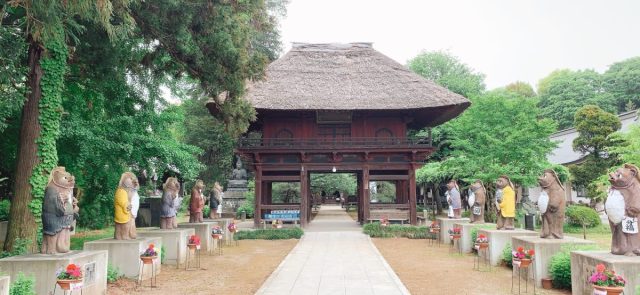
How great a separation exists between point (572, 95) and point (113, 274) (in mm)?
44975

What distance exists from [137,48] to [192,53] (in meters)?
1.96

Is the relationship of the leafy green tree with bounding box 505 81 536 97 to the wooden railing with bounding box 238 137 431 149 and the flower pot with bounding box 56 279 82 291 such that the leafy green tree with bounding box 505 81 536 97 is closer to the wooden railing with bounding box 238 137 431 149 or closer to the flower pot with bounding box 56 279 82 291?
the wooden railing with bounding box 238 137 431 149

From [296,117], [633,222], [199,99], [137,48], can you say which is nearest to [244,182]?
[199,99]

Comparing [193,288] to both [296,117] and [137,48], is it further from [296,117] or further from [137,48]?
[296,117]

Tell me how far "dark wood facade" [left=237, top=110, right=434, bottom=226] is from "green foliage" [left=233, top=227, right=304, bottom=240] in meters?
2.25

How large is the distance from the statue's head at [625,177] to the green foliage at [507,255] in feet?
12.8

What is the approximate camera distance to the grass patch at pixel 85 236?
13.8 metres

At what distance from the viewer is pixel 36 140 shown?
30.8 ft

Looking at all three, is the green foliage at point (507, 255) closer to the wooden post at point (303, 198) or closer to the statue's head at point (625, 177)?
the statue's head at point (625, 177)

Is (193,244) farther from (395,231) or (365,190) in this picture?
(365,190)

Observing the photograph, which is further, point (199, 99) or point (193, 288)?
point (199, 99)

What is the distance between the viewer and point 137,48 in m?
11.8

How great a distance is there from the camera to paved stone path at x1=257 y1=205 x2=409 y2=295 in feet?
25.5

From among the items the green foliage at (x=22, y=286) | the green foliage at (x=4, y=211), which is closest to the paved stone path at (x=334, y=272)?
the green foliage at (x=22, y=286)
